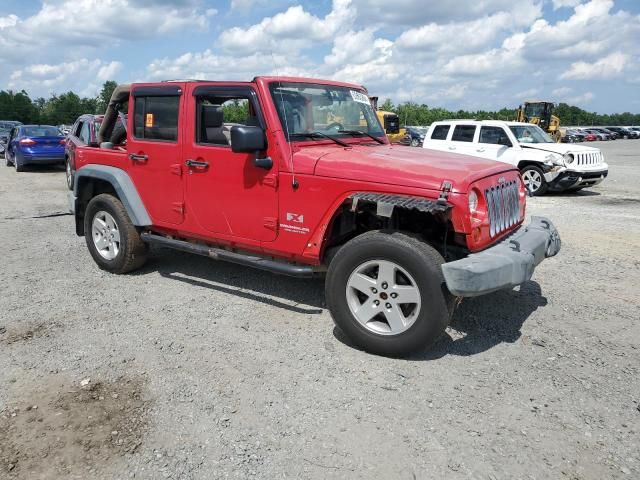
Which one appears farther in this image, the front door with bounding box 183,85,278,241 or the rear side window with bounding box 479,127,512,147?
the rear side window with bounding box 479,127,512,147

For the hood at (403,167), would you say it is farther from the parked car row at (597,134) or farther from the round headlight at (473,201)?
the parked car row at (597,134)

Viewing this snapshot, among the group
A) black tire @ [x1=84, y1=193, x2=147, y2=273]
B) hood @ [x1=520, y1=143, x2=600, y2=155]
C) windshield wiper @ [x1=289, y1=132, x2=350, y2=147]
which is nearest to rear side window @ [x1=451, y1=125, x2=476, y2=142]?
hood @ [x1=520, y1=143, x2=600, y2=155]

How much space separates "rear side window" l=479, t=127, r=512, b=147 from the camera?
42.0 ft

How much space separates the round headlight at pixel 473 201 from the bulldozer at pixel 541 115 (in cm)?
3179

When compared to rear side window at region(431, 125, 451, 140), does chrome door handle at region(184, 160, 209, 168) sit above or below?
below

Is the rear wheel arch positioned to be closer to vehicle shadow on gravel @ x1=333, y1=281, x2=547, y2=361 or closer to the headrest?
the headrest

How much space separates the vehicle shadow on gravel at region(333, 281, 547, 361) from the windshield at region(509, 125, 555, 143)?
27.2ft

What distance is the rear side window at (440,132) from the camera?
13.7 meters

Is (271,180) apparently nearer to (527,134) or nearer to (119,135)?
(119,135)

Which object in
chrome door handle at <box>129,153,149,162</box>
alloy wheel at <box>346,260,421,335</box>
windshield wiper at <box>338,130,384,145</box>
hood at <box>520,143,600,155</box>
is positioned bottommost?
alloy wheel at <box>346,260,421,335</box>

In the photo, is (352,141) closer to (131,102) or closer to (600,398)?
(131,102)

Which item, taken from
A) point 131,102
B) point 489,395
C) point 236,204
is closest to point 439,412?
point 489,395

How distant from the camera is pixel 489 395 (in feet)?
11.4

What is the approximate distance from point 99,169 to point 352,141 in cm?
281
